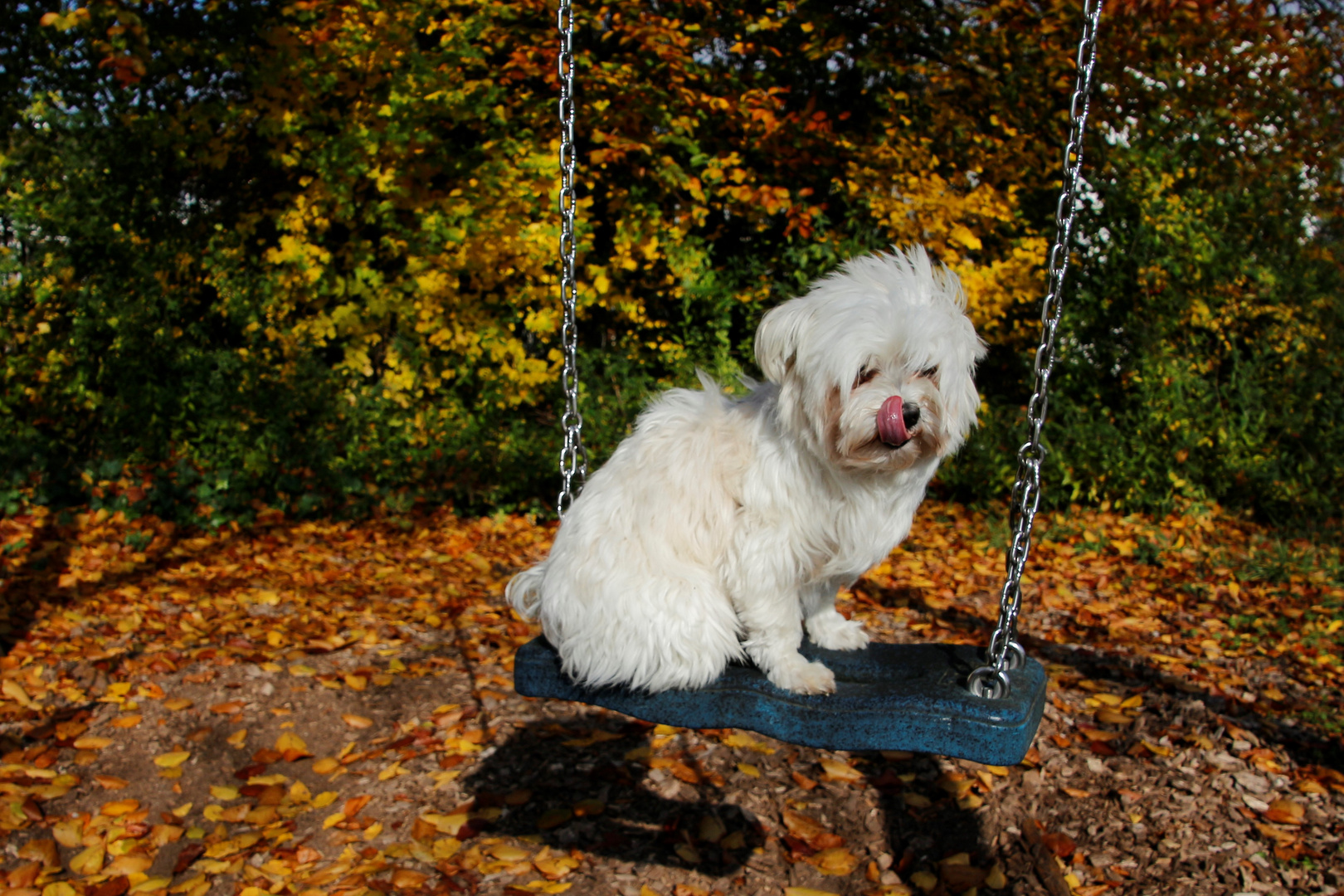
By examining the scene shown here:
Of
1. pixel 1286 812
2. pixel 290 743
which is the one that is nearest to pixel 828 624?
pixel 1286 812

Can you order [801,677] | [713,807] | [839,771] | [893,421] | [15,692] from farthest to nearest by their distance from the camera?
[15,692], [839,771], [713,807], [801,677], [893,421]

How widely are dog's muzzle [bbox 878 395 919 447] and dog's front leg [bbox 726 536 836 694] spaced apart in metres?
0.49

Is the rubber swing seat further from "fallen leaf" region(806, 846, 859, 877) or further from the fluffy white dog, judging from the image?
"fallen leaf" region(806, 846, 859, 877)

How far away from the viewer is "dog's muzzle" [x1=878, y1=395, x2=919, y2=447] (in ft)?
7.86

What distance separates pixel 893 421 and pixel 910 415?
0.07 metres

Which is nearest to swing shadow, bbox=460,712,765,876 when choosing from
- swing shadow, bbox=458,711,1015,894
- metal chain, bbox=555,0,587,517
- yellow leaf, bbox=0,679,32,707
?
swing shadow, bbox=458,711,1015,894

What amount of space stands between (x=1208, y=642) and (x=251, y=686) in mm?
5122

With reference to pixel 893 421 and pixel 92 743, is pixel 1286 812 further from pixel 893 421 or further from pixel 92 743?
pixel 92 743

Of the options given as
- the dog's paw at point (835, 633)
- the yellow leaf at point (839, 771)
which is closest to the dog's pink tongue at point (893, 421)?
the dog's paw at point (835, 633)

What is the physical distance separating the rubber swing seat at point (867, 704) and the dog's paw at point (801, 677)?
37 mm

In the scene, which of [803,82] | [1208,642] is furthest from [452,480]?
[1208,642]

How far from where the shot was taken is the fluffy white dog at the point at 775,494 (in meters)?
2.49

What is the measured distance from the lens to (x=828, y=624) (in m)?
3.22

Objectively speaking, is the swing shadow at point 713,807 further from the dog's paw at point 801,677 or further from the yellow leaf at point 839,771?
the dog's paw at point 801,677
